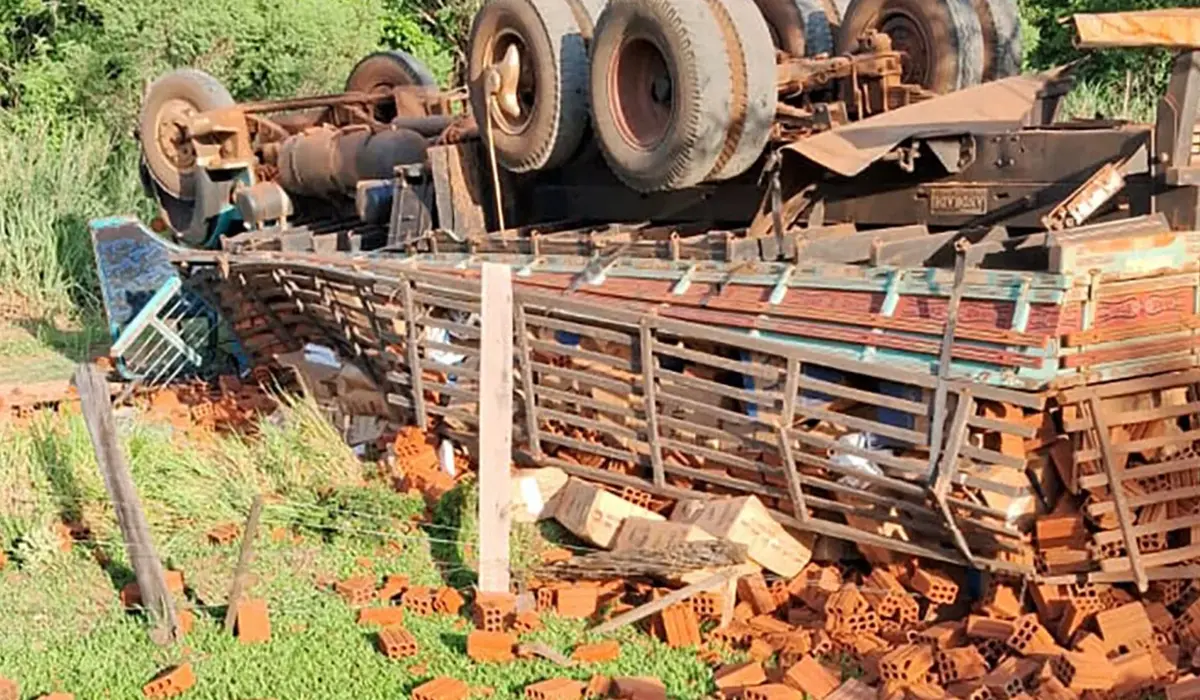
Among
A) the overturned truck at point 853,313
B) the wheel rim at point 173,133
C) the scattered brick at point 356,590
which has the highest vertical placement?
the wheel rim at point 173,133

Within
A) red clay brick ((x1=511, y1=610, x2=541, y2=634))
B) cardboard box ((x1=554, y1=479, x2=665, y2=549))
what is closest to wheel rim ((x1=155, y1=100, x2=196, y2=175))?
cardboard box ((x1=554, y1=479, x2=665, y2=549))

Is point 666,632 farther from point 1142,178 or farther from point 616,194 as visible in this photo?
point 616,194

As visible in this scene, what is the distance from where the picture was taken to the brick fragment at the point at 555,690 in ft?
17.1

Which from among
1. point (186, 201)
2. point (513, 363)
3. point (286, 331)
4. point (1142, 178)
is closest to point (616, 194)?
point (513, 363)

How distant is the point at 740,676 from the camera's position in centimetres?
534

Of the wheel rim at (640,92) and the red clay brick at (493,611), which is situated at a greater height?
the wheel rim at (640,92)

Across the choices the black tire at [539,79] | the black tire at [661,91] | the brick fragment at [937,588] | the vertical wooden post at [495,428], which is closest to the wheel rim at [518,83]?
the black tire at [539,79]

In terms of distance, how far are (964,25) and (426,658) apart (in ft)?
15.5

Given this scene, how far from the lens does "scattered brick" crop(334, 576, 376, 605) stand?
20.6 feet

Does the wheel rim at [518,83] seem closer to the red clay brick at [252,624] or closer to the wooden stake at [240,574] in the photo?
the wooden stake at [240,574]

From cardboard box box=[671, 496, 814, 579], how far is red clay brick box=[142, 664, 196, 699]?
2.13m

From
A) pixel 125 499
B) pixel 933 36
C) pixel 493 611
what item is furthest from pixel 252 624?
pixel 933 36

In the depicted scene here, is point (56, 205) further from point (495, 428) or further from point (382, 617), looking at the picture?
point (382, 617)

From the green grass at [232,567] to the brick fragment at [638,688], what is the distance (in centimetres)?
18
